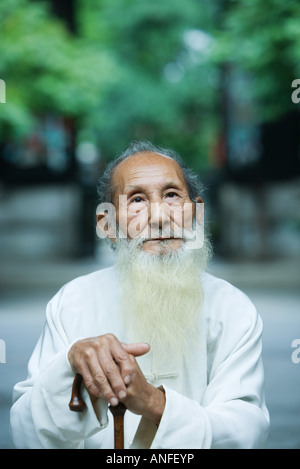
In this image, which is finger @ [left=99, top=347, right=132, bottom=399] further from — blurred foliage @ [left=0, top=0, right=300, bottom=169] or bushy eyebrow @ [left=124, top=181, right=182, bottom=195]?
blurred foliage @ [left=0, top=0, right=300, bottom=169]

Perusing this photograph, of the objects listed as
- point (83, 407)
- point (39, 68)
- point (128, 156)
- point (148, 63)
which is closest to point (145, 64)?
point (148, 63)

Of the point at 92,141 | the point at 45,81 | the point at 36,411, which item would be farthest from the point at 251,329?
the point at 92,141

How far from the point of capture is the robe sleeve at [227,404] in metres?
1.50

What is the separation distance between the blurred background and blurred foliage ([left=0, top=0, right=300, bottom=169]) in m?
0.03

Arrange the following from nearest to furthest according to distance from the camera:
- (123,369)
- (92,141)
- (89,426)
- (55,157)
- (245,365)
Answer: (123,369) < (89,426) < (245,365) < (55,157) < (92,141)

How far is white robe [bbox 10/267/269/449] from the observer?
1523 mm

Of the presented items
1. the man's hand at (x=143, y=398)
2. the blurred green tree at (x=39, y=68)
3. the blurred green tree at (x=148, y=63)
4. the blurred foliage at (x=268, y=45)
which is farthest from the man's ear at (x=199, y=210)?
the blurred green tree at (x=148, y=63)

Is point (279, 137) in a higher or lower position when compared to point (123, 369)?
higher

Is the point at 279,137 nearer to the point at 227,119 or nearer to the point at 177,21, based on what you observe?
the point at 227,119

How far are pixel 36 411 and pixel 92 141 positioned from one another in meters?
17.4

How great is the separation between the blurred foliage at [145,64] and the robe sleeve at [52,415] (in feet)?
6.11

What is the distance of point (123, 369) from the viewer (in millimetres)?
1381

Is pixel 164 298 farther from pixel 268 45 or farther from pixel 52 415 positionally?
pixel 268 45

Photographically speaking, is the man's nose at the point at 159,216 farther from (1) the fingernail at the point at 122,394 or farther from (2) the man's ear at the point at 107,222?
(1) the fingernail at the point at 122,394
